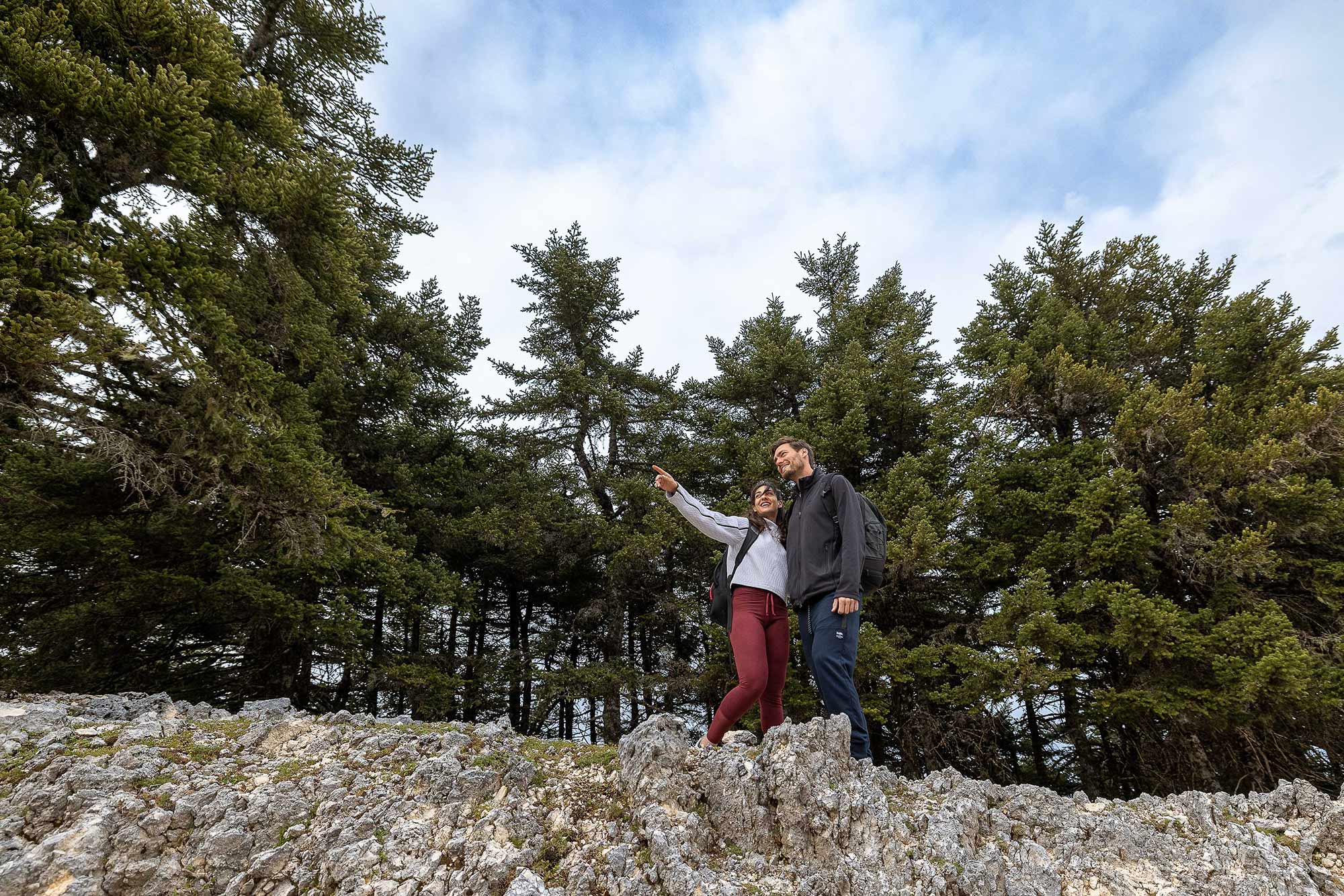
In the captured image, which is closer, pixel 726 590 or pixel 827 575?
pixel 827 575

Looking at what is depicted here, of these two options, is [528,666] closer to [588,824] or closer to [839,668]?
[588,824]

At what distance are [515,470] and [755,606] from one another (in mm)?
10527

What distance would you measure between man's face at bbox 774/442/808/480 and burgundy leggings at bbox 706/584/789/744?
90 centimetres

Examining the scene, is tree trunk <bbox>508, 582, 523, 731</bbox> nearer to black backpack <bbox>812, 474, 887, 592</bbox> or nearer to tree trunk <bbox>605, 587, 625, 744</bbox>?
tree trunk <bbox>605, 587, 625, 744</bbox>

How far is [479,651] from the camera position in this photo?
15.1 metres

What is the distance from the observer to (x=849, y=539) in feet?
12.1

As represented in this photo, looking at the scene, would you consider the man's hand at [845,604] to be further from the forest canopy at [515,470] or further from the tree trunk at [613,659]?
the tree trunk at [613,659]

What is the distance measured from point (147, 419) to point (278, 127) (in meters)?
4.11

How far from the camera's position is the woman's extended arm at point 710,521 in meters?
4.34

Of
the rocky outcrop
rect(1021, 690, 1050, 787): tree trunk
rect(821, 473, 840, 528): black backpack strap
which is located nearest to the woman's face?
rect(821, 473, 840, 528): black backpack strap

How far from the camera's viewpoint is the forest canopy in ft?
20.1

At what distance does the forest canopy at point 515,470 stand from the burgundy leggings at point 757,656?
16.2 ft

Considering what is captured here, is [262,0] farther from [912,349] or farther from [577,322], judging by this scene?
[912,349]

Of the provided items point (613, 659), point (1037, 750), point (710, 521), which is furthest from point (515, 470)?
point (1037, 750)
